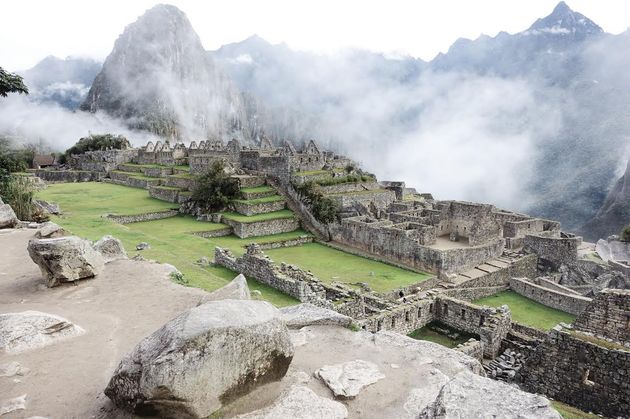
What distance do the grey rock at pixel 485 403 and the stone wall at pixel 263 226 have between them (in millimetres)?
25530

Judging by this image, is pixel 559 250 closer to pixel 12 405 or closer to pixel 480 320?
pixel 480 320

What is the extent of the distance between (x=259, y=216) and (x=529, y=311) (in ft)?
62.3

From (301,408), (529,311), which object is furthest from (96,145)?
(301,408)

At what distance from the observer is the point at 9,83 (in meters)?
16.6

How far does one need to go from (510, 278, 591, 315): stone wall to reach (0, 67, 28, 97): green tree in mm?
23670

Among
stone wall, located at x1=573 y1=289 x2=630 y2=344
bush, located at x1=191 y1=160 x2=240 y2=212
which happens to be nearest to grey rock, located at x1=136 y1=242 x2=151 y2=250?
bush, located at x1=191 y1=160 x2=240 y2=212

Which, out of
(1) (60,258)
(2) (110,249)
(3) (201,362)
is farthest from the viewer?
(2) (110,249)

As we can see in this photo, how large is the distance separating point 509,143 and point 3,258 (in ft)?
281

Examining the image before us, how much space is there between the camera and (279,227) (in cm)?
3083

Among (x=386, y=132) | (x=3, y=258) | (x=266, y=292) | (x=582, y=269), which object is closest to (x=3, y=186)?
(x=3, y=258)

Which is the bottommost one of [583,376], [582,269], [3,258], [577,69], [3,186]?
[582,269]

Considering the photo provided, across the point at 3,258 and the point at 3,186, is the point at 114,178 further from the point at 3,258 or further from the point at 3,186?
the point at 3,258

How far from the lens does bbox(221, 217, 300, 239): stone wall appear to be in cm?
2900

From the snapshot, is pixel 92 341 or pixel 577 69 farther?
pixel 577 69
